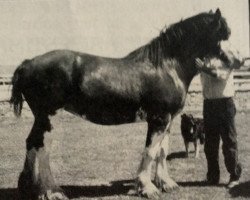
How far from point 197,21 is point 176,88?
95 centimetres

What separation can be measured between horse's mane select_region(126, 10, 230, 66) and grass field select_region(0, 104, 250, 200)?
5.98 feet

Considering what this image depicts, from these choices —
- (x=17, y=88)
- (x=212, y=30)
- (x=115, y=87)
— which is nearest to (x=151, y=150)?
(x=115, y=87)

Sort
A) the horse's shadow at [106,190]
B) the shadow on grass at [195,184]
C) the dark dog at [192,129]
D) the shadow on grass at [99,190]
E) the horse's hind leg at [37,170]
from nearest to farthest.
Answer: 1. the horse's hind leg at [37,170]
2. the horse's shadow at [106,190]
3. the shadow on grass at [99,190]
4. the shadow on grass at [195,184]
5. the dark dog at [192,129]

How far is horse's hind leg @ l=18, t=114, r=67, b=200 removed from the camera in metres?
6.03

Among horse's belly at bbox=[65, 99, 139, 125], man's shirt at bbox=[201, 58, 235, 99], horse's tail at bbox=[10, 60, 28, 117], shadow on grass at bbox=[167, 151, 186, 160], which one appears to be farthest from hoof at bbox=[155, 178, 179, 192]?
horse's tail at bbox=[10, 60, 28, 117]

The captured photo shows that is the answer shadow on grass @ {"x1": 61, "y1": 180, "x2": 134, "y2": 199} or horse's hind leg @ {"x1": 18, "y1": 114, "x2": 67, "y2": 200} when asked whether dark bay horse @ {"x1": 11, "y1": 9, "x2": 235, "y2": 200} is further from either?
shadow on grass @ {"x1": 61, "y1": 180, "x2": 134, "y2": 199}

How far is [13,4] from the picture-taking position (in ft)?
27.2

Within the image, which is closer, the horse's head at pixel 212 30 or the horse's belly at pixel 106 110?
the horse's belly at pixel 106 110

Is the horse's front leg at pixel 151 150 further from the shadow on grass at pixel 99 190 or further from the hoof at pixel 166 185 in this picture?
the shadow on grass at pixel 99 190

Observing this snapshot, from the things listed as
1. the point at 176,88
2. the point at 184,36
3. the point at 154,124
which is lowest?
the point at 154,124

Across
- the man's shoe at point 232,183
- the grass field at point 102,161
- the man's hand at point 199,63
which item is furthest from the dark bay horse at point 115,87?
the man's shoe at point 232,183

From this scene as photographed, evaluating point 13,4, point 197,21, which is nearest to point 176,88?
point 197,21

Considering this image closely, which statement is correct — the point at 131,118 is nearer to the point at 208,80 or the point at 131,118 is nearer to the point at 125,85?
the point at 125,85

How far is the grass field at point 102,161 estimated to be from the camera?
21.2ft
